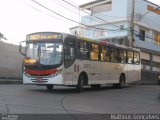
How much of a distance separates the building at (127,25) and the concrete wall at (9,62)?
19211 millimetres

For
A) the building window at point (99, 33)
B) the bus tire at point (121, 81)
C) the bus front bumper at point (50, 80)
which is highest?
the building window at point (99, 33)

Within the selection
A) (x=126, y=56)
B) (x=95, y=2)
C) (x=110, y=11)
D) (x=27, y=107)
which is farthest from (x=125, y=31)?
(x=27, y=107)

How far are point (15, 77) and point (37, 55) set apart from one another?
11.6 m

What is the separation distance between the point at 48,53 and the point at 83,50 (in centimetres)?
268

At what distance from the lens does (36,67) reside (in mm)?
19547

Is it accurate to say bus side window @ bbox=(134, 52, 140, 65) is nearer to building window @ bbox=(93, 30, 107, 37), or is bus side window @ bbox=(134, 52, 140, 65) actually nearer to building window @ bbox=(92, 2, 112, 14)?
building window @ bbox=(93, 30, 107, 37)

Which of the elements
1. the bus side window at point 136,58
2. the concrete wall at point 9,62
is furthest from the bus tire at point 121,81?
the concrete wall at point 9,62

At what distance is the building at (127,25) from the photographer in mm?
49281

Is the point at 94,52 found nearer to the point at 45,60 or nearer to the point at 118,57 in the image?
the point at 45,60

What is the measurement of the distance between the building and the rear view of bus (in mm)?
28407

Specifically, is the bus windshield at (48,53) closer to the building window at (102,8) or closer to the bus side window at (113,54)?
the bus side window at (113,54)

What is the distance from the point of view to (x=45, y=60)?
19.4 m

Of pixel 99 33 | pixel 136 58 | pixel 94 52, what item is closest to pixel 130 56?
pixel 136 58

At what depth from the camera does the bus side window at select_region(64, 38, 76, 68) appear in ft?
64.6
